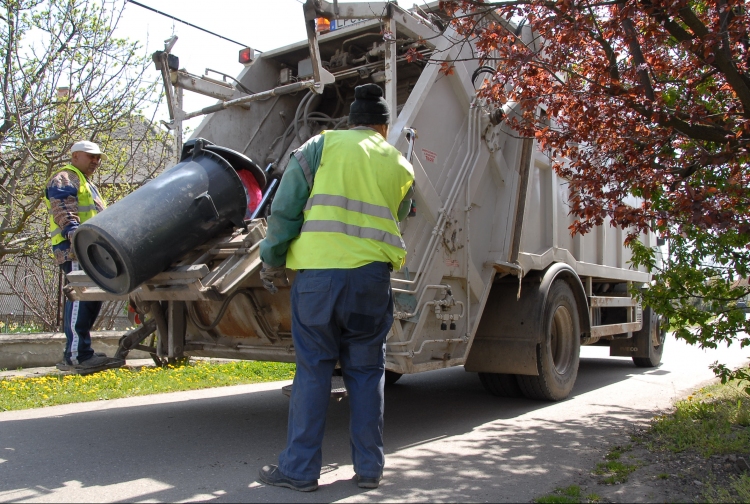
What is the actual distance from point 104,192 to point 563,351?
602 centimetres

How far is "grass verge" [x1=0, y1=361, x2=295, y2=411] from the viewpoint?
5.09 meters

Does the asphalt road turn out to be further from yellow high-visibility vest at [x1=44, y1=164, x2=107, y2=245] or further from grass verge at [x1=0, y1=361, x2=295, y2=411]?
yellow high-visibility vest at [x1=44, y1=164, x2=107, y2=245]

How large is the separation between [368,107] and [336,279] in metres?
0.92

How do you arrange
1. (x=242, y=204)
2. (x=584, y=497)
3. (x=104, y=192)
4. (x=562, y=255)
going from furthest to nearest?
(x=104, y=192) → (x=562, y=255) → (x=242, y=204) → (x=584, y=497)

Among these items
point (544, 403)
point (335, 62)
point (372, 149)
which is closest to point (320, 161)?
point (372, 149)

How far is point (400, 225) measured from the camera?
4.20 meters

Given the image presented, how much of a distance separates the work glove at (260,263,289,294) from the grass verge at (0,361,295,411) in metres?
2.48

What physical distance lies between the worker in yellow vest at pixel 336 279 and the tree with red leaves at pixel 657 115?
149cm

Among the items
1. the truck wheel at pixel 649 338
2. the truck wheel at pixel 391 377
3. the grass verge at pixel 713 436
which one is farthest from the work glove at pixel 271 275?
the truck wheel at pixel 649 338

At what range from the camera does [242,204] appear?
4.03 metres

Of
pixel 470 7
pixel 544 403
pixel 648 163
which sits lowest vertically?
pixel 544 403

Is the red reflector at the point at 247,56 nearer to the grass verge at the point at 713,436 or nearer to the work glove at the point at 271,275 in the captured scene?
the work glove at the point at 271,275

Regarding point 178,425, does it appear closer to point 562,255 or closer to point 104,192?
point 562,255

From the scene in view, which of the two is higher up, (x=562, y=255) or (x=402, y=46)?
(x=402, y=46)
